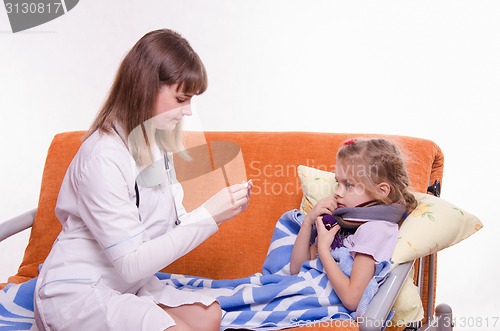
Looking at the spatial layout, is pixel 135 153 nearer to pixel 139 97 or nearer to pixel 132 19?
pixel 139 97

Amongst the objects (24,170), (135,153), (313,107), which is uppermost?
(135,153)

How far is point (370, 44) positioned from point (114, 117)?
1.38 metres

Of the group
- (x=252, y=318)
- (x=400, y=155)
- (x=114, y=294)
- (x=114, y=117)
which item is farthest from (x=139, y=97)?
(x=400, y=155)

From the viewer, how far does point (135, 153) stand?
1677mm

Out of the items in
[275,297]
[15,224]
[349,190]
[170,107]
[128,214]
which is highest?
[170,107]

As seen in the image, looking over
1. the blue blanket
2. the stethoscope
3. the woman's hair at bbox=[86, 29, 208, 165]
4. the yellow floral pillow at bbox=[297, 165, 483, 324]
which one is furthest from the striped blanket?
the woman's hair at bbox=[86, 29, 208, 165]

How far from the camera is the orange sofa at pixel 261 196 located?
7.01ft

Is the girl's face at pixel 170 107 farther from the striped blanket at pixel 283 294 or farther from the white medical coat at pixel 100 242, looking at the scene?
the striped blanket at pixel 283 294

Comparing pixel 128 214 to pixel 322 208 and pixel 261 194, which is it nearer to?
pixel 322 208

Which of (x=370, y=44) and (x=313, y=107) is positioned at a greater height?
(x=370, y=44)

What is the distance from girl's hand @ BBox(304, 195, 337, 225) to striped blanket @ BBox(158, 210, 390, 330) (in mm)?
92

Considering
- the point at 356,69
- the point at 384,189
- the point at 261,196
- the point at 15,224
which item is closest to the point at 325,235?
the point at 384,189

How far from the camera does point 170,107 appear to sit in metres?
1.66

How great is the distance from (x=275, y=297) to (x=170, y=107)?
1.85ft
